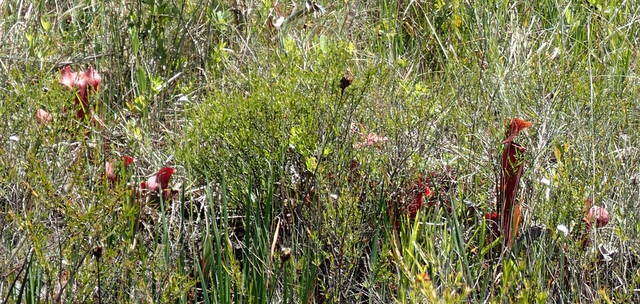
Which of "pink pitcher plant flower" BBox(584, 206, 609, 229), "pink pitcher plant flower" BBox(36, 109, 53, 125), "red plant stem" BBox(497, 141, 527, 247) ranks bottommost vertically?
"pink pitcher plant flower" BBox(584, 206, 609, 229)

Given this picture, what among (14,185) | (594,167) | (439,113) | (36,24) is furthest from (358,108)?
(36,24)

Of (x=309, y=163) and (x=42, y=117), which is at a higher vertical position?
(x=42, y=117)

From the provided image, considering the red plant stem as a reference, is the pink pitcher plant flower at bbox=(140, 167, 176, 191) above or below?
above

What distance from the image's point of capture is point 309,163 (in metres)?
2.38

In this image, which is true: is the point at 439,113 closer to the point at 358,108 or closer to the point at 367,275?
the point at 358,108

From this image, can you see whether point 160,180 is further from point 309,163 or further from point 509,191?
point 509,191

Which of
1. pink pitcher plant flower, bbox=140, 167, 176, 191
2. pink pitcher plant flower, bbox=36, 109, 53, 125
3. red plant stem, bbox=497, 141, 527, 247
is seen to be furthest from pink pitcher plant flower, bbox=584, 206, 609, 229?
pink pitcher plant flower, bbox=36, 109, 53, 125

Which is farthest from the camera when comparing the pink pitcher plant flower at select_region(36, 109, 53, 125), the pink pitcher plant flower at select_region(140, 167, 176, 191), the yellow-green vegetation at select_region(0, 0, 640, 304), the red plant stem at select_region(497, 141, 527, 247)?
the pink pitcher plant flower at select_region(36, 109, 53, 125)

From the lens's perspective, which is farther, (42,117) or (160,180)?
(42,117)

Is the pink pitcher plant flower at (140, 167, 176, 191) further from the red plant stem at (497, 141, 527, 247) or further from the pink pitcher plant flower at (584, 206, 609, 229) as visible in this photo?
the pink pitcher plant flower at (584, 206, 609, 229)

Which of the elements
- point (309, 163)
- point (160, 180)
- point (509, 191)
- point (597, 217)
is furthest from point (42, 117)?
point (597, 217)

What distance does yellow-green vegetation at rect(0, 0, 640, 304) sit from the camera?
7.08ft

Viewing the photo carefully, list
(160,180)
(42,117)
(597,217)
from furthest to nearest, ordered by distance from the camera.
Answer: (42,117)
(160,180)
(597,217)

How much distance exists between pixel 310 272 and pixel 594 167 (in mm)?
781
